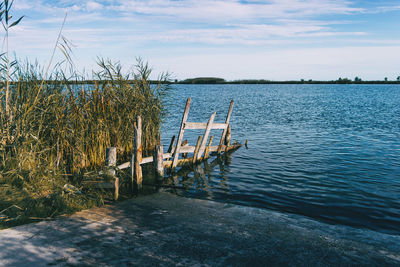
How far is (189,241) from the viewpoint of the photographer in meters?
5.52

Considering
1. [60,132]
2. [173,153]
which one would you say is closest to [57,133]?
[60,132]

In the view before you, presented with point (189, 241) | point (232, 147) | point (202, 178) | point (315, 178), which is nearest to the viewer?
point (189, 241)

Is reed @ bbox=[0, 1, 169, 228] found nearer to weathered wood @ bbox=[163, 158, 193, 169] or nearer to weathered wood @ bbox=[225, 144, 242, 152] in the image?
weathered wood @ bbox=[163, 158, 193, 169]

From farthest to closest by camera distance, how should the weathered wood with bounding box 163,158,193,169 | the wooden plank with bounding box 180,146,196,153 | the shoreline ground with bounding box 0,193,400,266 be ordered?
the wooden plank with bounding box 180,146,196,153 → the weathered wood with bounding box 163,158,193,169 → the shoreline ground with bounding box 0,193,400,266

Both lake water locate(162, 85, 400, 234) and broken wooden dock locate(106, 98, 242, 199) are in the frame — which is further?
broken wooden dock locate(106, 98, 242, 199)

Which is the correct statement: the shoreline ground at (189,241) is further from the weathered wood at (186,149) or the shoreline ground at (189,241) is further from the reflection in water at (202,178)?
the weathered wood at (186,149)

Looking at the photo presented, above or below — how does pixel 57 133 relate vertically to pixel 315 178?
above

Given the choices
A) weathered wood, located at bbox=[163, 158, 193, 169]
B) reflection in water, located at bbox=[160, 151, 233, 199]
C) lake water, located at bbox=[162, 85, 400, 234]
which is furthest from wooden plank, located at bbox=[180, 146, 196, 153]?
lake water, located at bbox=[162, 85, 400, 234]

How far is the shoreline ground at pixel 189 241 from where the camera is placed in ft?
15.7

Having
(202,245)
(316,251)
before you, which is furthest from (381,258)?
(202,245)

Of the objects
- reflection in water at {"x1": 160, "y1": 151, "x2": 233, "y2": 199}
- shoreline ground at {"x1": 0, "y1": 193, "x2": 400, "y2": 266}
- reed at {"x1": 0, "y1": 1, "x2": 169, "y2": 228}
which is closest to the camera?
shoreline ground at {"x1": 0, "y1": 193, "x2": 400, "y2": 266}

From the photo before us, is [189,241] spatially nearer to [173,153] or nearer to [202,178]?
[202,178]

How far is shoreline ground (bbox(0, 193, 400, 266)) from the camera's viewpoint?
479 centimetres

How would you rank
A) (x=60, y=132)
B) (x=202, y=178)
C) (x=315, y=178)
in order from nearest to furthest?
(x=60, y=132), (x=315, y=178), (x=202, y=178)
